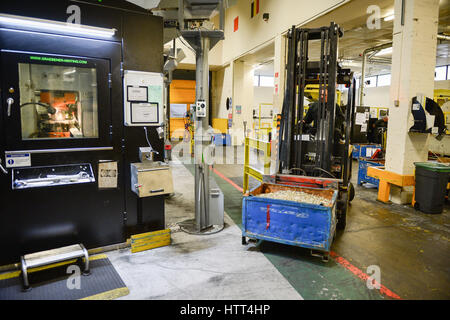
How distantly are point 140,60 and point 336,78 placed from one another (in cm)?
285

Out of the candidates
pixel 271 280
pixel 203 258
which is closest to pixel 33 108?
pixel 203 258

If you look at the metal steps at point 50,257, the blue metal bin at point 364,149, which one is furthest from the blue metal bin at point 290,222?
the blue metal bin at point 364,149

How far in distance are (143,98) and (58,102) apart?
0.94 meters

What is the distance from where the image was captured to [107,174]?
11.9ft

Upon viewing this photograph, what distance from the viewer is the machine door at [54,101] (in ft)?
10.0

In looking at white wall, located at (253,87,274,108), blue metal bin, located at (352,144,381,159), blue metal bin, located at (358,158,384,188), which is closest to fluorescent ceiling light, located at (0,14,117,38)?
blue metal bin, located at (358,158,384,188)

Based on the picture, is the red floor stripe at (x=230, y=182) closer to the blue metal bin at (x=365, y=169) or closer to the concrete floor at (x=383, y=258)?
the concrete floor at (x=383, y=258)

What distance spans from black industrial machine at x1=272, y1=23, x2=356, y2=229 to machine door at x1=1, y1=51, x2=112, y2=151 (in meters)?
2.51

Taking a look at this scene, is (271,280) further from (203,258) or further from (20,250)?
(20,250)

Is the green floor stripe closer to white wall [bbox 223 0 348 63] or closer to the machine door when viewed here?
the machine door

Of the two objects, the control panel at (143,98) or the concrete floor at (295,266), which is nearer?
the concrete floor at (295,266)

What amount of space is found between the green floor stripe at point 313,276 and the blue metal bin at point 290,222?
0.21 meters

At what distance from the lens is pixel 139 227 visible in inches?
155

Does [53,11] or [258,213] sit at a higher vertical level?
[53,11]
